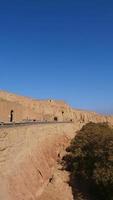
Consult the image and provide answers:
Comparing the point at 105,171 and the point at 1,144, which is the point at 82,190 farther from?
the point at 1,144

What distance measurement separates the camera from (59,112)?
120125 millimetres

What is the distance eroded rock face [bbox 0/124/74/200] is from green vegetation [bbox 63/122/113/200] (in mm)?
2070

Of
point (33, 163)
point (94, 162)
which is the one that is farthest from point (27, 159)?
point (94, 162)

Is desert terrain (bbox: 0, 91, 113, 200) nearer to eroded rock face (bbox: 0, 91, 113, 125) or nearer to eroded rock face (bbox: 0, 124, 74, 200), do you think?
eroded rock face (bbox: 0, 124, 74, 200)

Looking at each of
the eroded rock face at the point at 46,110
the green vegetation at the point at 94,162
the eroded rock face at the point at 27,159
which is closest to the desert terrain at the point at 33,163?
the eroded rock face at the point at 27,159

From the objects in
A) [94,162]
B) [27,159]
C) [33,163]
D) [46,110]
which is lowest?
[94,162]

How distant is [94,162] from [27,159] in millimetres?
8090

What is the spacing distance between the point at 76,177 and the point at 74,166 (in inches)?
50.2

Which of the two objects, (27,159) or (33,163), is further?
(33,163)

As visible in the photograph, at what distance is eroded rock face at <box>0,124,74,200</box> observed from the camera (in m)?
25.3

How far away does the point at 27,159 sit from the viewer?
3009 cm

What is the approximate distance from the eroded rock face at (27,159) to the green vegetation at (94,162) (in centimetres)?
207

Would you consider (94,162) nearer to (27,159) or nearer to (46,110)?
(27,159)

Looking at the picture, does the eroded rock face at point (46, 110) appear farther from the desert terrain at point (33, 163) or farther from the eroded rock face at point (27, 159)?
the eroded rock face at point (27, 159)
